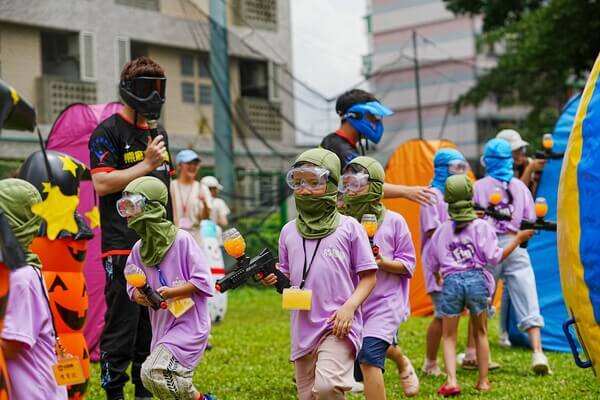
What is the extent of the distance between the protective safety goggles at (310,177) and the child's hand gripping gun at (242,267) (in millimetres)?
458

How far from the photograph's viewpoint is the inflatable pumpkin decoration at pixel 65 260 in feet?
19.1

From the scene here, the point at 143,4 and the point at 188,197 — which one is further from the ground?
the point at 143,4

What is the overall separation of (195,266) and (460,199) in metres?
2.76

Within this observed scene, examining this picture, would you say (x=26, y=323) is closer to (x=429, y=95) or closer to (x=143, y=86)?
(x=143, y=86)

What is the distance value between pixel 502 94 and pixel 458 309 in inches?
725

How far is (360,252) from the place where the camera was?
536 centimetres

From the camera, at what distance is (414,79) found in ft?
58.6

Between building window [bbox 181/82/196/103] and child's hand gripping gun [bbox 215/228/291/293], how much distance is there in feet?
29.8

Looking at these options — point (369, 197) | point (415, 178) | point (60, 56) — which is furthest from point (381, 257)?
point (60, 56)

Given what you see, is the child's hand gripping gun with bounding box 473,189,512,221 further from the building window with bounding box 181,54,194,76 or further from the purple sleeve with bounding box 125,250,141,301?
the building window with bounding box 181,54,194,76

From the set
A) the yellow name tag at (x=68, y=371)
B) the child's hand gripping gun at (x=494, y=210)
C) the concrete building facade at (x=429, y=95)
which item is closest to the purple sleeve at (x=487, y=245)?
the child's hand gripping gun at (x=494, y=210)

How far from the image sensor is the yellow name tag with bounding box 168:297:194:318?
556 centimetres

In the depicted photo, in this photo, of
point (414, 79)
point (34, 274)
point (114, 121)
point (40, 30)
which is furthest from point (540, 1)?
point (34, 274)

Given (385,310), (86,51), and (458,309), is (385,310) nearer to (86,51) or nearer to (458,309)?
(458,309)
